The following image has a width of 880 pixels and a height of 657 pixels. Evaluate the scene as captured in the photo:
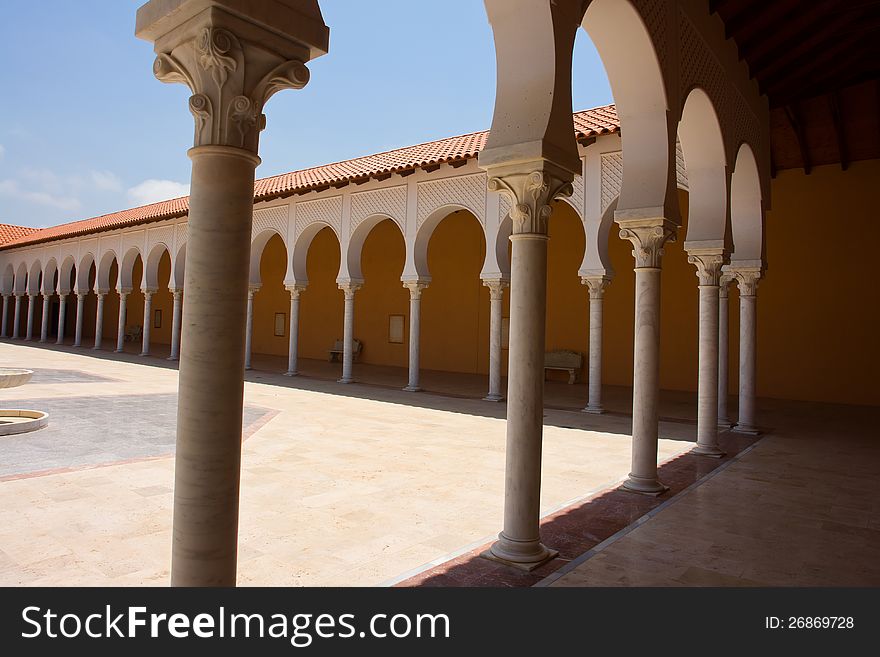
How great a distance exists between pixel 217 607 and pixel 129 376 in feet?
49.4

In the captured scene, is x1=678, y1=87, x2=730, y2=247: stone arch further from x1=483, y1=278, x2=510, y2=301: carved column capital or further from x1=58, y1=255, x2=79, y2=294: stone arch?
x1=58, y1=255, x2=79, y2=294: stone arch

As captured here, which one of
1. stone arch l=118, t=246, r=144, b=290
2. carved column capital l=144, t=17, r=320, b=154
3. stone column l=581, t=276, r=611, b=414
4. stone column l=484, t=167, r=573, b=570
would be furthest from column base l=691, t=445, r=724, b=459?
stone arch l=118, t=246, r=144, b=290

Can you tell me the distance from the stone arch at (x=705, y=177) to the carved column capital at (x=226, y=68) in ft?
21.0

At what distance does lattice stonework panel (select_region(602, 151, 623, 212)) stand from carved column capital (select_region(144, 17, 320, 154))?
10293mm

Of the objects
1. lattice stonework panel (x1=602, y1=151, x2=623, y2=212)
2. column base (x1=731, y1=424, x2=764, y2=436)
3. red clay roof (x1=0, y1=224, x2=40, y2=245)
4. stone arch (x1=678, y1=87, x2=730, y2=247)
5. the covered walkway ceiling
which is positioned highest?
red clay roof (x1=0, y1=224, x2=40, y2=245)

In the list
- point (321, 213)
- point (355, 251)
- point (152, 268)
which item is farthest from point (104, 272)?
point (355, 251)

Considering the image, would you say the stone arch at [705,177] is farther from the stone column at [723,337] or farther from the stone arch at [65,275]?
the stone arch at [65,275]

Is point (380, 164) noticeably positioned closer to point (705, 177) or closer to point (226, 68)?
point (705, 177)

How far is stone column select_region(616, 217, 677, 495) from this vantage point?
5934 millimetres

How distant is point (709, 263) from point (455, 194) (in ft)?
A: 25.3

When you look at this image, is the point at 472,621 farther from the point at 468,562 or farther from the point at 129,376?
the point at 129,376

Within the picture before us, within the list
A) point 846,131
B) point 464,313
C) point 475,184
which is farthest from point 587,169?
point 464,313

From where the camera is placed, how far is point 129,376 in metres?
15.6

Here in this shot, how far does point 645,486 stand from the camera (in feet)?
19.4
